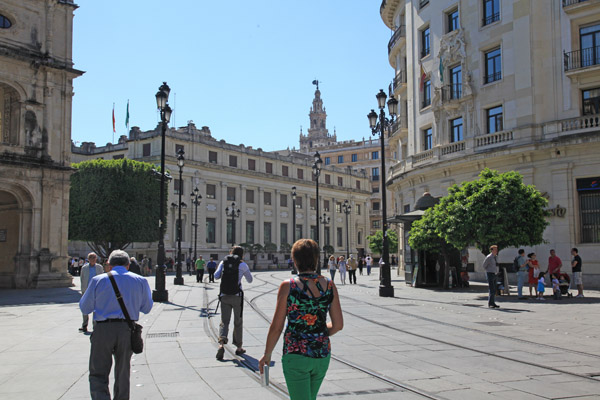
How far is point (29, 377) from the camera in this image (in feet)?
24.8

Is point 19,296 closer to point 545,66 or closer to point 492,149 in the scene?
point 492,149

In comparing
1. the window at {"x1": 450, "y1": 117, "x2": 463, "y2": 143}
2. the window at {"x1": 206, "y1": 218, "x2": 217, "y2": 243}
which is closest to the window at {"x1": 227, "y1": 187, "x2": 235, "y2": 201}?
the window at {"x1": 206, "y1": 218, "x2": 217, "y2": 243}

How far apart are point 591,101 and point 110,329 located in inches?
1034

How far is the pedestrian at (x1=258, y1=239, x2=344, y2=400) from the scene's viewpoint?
421 cm

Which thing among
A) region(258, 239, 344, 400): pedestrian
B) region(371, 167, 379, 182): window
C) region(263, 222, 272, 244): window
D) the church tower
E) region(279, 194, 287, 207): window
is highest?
the church tower

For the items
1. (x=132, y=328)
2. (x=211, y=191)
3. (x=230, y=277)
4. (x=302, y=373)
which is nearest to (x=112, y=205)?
(x=211, y=191)

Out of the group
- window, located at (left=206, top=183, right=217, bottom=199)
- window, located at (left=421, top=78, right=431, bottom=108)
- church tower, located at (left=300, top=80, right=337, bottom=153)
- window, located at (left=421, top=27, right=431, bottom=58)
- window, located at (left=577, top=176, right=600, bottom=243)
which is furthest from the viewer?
church tower, located at (left=300, top=80, right=337, bottom=153)

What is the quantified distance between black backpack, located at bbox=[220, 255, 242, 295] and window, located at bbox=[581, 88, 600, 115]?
2253cm

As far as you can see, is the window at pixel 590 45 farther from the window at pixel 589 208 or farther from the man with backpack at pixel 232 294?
the man with backpack at pixel 232 294

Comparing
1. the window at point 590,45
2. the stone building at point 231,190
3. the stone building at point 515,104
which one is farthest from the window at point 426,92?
the stone building at point 231,190

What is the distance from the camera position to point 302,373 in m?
4.20

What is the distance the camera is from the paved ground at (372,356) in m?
6.78

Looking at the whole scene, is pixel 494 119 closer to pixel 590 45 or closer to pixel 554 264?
pixel 590 45

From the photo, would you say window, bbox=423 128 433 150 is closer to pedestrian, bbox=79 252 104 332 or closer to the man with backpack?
pedestrian, bbox=79 252 104 332
